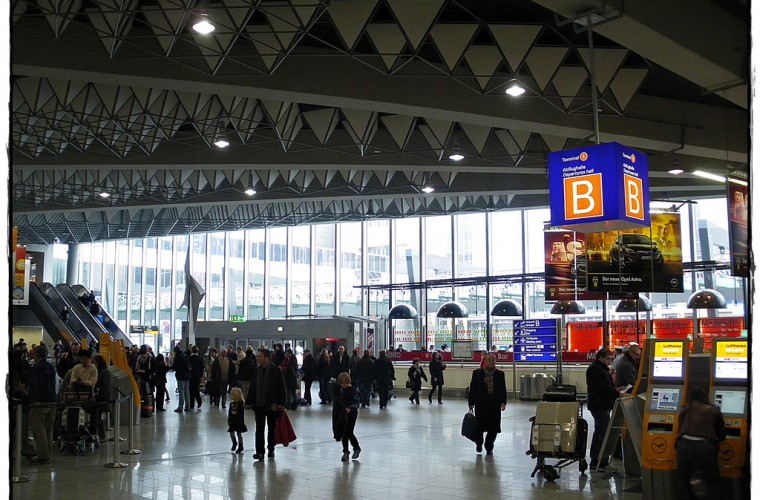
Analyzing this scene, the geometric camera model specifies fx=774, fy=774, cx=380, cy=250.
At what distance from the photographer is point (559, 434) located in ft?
31.3

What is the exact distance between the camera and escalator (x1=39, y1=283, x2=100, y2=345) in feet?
119

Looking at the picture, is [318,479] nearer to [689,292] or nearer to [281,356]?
[281,356]

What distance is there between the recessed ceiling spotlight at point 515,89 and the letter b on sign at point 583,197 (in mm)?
4020

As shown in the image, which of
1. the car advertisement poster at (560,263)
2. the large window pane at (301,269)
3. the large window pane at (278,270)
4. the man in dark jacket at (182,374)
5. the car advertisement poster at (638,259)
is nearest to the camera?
the car advertisement poster at (638,259)

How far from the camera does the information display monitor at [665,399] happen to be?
7.83m

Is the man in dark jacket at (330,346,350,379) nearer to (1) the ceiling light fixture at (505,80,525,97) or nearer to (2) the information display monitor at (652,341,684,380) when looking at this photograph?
(1) the ceiling light fixture at (505,80,525,97)

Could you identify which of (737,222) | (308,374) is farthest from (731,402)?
(308,374)

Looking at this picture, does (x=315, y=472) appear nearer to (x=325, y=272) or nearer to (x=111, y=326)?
(x=325, y=272)

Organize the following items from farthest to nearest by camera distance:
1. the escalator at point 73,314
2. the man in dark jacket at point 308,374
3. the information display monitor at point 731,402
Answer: the escalator at point 73,314 → the man in dark jacket at point 308,374 → the information display monitor at point 731,402

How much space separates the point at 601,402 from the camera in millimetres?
10008

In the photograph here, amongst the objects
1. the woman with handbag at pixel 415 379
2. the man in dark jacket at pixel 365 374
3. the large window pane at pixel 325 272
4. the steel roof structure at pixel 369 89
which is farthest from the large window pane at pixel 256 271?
the man in dark jacket at pixel 365 374

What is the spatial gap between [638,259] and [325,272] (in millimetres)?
25435

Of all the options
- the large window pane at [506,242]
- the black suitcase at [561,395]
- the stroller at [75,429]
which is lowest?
the stroller at [75,429]

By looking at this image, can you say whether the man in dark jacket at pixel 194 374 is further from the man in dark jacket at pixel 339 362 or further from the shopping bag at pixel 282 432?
the shopping bag at pixel 282 432
